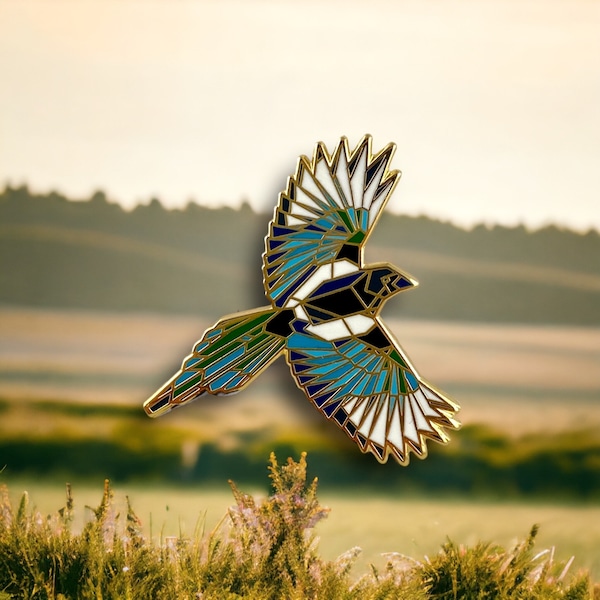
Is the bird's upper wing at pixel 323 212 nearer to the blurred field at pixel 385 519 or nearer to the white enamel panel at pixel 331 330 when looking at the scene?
the white enamel panel at pixel 331 330

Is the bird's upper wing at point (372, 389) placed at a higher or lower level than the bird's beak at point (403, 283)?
lower

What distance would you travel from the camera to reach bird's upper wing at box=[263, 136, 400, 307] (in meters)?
2.28

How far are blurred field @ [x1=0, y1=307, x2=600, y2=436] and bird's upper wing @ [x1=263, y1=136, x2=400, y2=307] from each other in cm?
32

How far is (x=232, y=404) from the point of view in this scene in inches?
96.5

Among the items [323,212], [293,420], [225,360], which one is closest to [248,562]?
[293,420]

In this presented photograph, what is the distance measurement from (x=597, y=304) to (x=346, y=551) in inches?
39.4

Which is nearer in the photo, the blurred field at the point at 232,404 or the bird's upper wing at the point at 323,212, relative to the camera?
the bird's upper wing at the point at 323,212

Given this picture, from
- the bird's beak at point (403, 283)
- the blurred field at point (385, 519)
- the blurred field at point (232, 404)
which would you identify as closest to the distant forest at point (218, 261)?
the blurred field at point (232, 404)

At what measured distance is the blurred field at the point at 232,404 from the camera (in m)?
2.47

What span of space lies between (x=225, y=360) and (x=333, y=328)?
0.29 m

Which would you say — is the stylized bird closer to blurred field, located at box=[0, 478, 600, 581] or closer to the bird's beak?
the bird's beak

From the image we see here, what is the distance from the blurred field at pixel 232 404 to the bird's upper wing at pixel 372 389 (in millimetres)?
187

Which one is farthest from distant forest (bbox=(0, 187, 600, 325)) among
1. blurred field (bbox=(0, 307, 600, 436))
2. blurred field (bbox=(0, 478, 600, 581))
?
blurred field (bbox=(0, 478, 600, 581))

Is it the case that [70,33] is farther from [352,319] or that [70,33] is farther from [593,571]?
[593,571]
